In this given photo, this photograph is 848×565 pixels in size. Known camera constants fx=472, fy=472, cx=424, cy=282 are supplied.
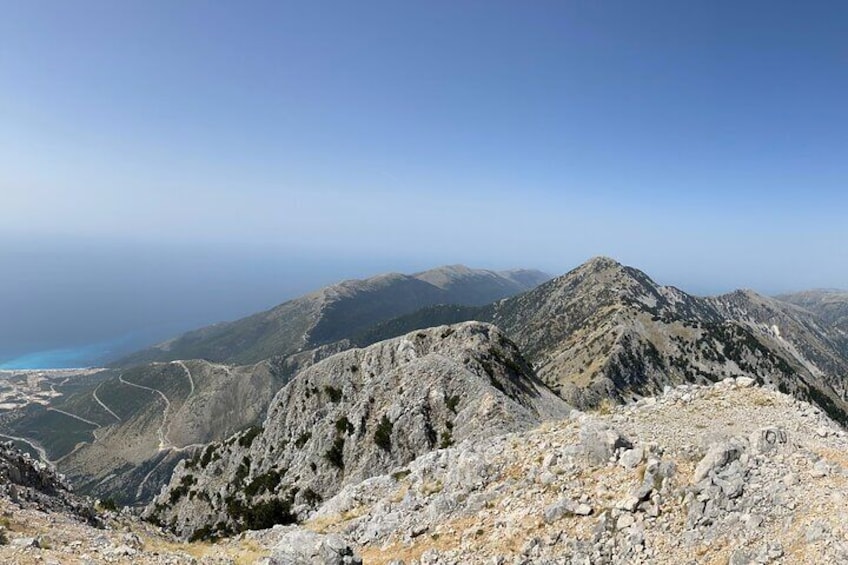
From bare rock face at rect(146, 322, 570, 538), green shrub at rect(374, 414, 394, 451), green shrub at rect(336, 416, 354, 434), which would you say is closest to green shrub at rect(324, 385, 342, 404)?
bare rock face at rect(146, 322, 570, 538)

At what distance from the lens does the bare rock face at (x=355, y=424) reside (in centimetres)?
5628

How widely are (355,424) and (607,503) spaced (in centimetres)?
5005

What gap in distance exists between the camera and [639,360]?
16875 centimetres

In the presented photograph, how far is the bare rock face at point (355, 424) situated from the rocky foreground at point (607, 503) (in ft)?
84.7

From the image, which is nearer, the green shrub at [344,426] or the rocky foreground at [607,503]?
the rocky foreground at [607,503]

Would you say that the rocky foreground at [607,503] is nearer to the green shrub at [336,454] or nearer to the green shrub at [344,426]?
the green shrub at [336,454]

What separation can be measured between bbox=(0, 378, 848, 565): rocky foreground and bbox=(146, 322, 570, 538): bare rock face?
2581 cm

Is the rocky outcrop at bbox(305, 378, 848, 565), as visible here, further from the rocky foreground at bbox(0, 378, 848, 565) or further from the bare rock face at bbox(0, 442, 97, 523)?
the bare rock face at bbox(0, 442, 97, 523)

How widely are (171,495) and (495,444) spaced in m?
77.4

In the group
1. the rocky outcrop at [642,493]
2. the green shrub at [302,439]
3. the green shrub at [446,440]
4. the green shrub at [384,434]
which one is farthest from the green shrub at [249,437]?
the rocky outcrop at [642,493]

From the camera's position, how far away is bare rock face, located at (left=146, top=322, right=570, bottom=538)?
5628 centimetres

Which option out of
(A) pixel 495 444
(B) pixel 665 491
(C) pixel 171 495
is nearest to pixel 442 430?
(A) pixel 495 444

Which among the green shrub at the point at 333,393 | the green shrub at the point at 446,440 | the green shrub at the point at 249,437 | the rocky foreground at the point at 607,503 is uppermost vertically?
the rocky foreground at the point at 607,503

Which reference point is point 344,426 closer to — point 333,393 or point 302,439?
point 302,439
